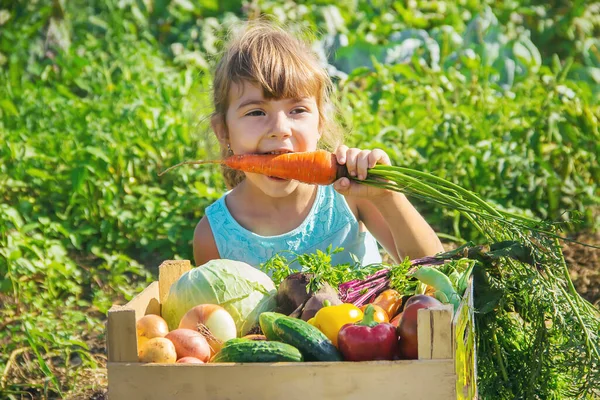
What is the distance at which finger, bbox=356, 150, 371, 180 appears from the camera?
2.71 m

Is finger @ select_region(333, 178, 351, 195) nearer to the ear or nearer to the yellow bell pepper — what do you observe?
the yellow bell pepper

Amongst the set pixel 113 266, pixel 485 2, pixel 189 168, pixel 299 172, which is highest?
pixel 485 2

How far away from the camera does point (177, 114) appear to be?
529cm

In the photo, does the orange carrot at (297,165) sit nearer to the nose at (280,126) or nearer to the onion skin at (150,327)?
the nose at (280,126)

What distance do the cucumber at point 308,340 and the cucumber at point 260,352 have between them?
0.08ft

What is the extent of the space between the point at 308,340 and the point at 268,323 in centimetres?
17

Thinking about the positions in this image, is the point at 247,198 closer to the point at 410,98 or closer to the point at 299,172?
the point at 299,172

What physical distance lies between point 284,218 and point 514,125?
1968mm

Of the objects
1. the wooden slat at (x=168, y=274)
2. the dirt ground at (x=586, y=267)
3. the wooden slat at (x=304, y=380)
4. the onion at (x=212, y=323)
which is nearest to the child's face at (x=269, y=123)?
the wooden slat at (x=168, y=274)

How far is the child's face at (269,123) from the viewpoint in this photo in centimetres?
311

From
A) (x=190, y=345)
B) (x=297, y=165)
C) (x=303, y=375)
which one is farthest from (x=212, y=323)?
(x=297, y=165)

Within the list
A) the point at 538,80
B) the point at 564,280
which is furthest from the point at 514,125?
the point at 564,280

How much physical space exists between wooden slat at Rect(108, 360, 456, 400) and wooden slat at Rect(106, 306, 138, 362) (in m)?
0.05

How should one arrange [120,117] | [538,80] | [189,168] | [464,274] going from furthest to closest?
[538,80]
[120,117]
[189,168]
[464,274]
